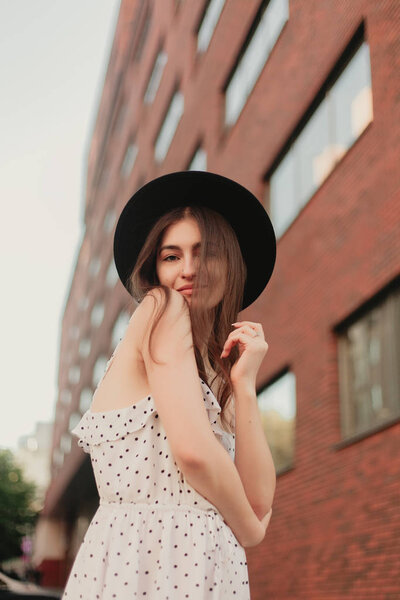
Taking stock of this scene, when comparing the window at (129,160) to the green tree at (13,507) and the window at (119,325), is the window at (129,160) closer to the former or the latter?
the window at (119,325)

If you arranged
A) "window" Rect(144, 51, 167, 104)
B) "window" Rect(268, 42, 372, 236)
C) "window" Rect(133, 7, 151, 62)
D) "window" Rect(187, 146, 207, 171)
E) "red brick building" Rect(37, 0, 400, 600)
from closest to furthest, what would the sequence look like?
"red brick building" Rect(37, 0, 400, 600) < "window" Rect(268, 42, 372, 236) < "window" Rect(187, 146, 207, 171) < "window" Rect(144, 51, 167, 104) < "window" Rect(133, 7, 151, 62)

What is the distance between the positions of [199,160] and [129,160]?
13.4 metres

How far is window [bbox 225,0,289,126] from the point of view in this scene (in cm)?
1384

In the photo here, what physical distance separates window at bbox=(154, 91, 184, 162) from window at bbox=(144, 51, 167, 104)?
1794 mm

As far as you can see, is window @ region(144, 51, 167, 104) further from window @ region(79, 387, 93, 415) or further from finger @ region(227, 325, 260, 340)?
finger @ region(227, 325, 260, 340)

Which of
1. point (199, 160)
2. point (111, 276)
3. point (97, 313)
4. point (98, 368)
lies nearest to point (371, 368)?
point (199, 160)

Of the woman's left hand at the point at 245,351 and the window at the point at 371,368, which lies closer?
the woman's left hand at the point at 245,351

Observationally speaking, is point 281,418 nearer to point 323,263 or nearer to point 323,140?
point 323,263

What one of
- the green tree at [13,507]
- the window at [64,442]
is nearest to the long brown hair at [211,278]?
the green tree at [13,507]

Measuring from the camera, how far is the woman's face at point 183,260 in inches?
81.8

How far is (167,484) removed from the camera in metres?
1.84

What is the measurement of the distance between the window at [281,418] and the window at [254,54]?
5807mm

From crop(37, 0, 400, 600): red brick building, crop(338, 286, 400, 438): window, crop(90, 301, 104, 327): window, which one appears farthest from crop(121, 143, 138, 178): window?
crop(338, 286, 400, 438): window

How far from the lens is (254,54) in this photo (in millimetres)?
15219
